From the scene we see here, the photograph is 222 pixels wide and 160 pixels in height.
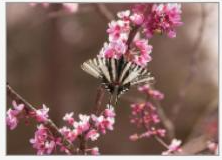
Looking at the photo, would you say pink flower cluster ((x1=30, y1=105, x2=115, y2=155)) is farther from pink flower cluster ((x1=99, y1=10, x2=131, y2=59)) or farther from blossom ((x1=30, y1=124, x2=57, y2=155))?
pink flower cluster ((x1=99, y1=10, x2=131, y2=59))

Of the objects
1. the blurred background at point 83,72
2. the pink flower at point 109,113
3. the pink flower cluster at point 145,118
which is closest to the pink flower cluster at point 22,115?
the pink flower at point 109,113

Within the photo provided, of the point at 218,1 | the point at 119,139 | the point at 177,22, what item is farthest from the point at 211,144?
the point at 119,139

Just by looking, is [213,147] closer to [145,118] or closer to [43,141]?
[145,118]

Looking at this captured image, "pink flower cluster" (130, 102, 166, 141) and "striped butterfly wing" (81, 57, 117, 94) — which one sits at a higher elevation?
"striped butterfly wing" (81, 57, 117, 94)

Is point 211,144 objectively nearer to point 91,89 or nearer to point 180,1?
point 180,1

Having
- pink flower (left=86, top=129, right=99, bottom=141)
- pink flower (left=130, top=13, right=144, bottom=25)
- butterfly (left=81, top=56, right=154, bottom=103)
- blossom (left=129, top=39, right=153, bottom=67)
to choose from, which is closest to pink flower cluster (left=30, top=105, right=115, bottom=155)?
pink flower (left=86, top=129, right=99, bottom=141)

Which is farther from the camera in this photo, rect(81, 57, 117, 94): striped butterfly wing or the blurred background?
the blurred background

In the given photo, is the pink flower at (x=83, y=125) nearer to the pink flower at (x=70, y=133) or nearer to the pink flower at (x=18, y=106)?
the pink flower at (x=70, y=133)
